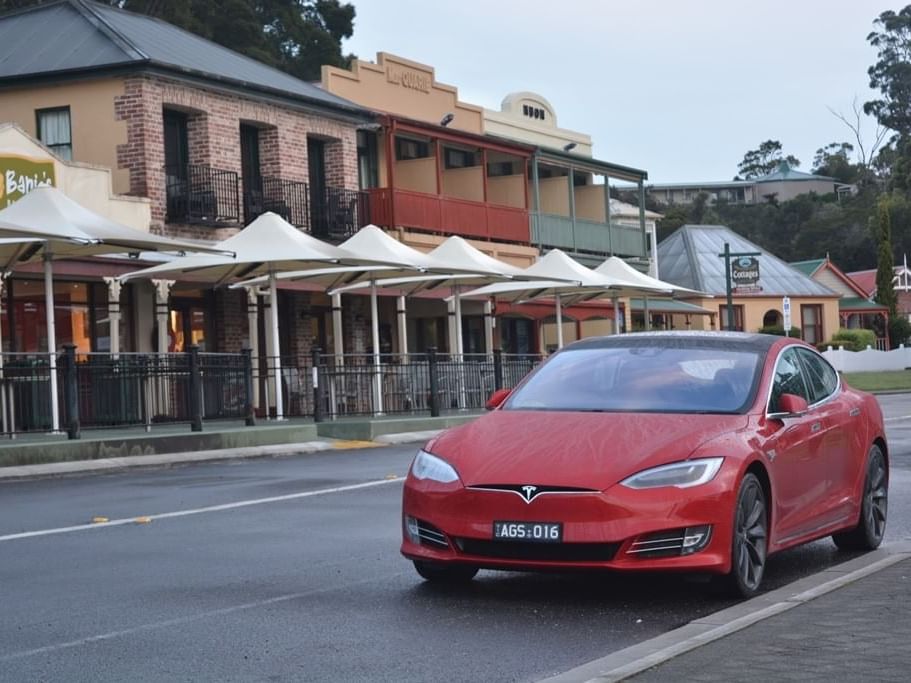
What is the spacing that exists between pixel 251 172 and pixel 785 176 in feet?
392

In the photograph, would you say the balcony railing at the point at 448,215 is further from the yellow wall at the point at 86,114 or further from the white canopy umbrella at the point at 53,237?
the white canopy umbrella at the point at 53,237

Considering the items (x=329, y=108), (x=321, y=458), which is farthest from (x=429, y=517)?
(x=329, y=108)

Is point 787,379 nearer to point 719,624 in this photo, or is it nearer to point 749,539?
point 749,539

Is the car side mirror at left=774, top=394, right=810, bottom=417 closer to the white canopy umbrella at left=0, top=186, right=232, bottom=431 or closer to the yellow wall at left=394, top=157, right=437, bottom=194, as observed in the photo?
the white canopy umbrella at left=0, top=186, right=232, bottom=431

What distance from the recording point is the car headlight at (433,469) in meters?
8.10

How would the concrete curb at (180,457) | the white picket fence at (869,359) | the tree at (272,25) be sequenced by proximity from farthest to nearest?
1. the white picket fence at (869,359)
2. the tree at (272,25)
3. the concrete curb at (180,457)

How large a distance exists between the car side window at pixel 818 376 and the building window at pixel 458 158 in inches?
1331

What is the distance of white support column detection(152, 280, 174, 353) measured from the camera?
28.3m

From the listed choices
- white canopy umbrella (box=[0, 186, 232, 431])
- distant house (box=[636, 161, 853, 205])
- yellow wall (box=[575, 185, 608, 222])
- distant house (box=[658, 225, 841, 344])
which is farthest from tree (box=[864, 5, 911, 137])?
white canopy umbrella (box=[0, 186, 232, 431])

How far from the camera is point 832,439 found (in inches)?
370

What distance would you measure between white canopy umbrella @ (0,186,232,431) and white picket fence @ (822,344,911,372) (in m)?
47.1

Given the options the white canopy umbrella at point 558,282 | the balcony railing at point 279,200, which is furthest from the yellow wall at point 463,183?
the balcony railing at point 279,200

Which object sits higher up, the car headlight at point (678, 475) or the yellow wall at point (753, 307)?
the yellow wall at point (753, 307)

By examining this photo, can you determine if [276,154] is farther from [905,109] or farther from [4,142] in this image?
[905,109]
